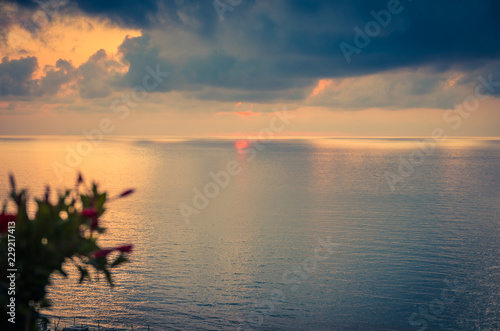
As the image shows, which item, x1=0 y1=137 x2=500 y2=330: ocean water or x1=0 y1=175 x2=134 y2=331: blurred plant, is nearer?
x1=0 y1=175 x2=134 y2=331: blurred plant

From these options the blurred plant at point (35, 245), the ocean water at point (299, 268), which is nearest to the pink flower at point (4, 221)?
the blurred plant at point (35, 245)

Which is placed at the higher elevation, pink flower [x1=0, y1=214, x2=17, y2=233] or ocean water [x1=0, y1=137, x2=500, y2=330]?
ocean water [x1=0, y1=137, x2=500, y2=330]

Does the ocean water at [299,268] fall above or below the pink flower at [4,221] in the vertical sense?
above

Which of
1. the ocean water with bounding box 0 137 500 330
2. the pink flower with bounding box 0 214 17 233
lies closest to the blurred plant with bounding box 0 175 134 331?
the pink flower with bounding box 0 214 17 233

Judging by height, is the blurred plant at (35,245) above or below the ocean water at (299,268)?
below

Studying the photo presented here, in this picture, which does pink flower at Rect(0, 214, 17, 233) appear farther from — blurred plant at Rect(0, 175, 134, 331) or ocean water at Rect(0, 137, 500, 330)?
ocean water at Rect(0, 137, 500, 330)

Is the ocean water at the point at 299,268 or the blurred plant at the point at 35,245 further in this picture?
the ocean water at the point at 299,268

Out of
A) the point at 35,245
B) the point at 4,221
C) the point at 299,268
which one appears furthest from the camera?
the point at 299,268

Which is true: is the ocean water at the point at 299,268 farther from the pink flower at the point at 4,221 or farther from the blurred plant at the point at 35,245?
the pink flower at the point at 4,221

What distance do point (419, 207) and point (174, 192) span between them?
216 ft

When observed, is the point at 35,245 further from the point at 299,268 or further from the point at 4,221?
the point at 299,268

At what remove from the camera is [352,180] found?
481 feet

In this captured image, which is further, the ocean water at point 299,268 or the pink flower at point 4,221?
the ocean water at point 299,268

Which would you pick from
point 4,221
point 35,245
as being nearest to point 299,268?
point 35,245
